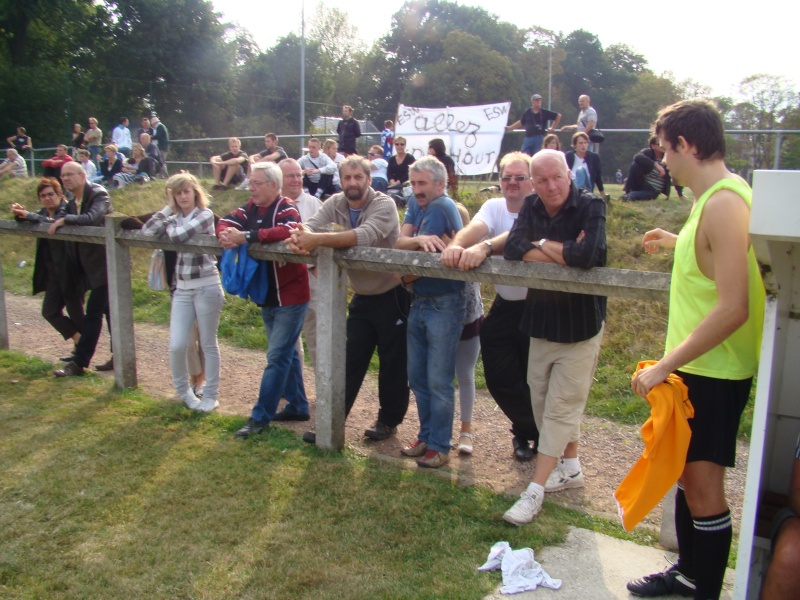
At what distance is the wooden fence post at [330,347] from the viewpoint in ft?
15.2

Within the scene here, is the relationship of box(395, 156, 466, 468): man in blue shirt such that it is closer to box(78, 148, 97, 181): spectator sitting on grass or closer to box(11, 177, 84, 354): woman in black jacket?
box(11, 177, 84, 354): woman in black jacket

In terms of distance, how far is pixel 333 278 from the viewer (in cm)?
462

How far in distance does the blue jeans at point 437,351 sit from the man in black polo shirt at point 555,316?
2.05ft

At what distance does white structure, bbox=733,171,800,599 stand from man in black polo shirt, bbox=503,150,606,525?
1.15m

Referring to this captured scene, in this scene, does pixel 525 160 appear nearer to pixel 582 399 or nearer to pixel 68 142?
pixel 582 399

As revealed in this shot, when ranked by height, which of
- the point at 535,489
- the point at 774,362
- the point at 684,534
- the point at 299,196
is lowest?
the point at 535,489

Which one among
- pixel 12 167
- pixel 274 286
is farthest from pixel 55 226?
pixel 12 167

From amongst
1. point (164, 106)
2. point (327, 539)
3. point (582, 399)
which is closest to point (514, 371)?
point (582, 399)

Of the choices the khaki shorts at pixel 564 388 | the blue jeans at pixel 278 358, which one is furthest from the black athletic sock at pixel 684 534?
the blue jeans at pixel 278 358

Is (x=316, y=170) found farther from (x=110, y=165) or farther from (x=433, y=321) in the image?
(x=433, y=321)

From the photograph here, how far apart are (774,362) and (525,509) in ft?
5.42

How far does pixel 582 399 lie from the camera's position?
3.93m

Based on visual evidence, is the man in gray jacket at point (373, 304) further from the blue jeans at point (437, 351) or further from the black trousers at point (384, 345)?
the blue jeans at point (437, 351)

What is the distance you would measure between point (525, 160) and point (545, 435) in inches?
69.8
